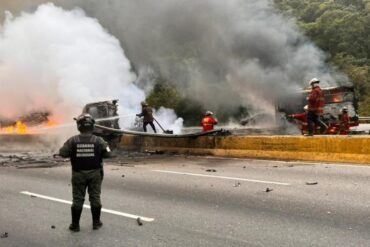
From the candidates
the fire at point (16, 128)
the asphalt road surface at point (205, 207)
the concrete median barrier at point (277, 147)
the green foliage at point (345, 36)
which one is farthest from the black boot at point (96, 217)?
the green foliage at point (345, 36)

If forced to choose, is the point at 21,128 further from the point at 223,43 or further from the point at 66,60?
the point at 223,43

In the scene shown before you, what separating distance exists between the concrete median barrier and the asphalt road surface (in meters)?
0.55

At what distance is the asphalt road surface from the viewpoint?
5574mm

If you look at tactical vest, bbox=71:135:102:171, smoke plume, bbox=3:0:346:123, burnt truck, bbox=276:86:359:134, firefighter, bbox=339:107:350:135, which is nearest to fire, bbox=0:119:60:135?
smoke plume, bbox=3:0:346:123

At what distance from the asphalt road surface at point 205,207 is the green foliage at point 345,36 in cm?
2633

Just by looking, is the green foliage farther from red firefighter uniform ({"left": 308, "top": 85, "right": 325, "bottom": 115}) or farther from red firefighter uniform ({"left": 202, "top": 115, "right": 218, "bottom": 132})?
red firefighter uniform ({"left": 308, "top": 85, "right": 325, "bottom": 115})

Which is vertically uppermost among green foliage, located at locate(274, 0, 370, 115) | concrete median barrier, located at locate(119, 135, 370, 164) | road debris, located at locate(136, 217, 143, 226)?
green foliage, located at locate(274, 0, 370, 115)

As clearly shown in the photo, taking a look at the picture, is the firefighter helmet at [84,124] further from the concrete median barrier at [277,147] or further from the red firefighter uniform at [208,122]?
the red firefighter uniform at [208,122]

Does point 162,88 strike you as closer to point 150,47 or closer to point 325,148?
point 150,47

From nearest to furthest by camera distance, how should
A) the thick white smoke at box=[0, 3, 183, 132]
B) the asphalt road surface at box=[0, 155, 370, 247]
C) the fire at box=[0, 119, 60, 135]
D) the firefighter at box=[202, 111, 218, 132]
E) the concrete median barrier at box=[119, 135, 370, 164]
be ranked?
the asphalt road surface at box=[0, 155, 370, 247] < the concrete median barrier at box=[119, 135, 370, 164] < the firefighter at box=[202, 111, 218, 132] < the thick white smoke at box=[0, 3, 183, 132] < the fire at box=[0, 119, 60, 135]

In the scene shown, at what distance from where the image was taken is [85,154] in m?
5.96

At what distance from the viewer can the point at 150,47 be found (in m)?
20.2

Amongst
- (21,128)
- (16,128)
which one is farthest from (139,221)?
(16,128)

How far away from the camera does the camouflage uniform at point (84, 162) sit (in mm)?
5961
